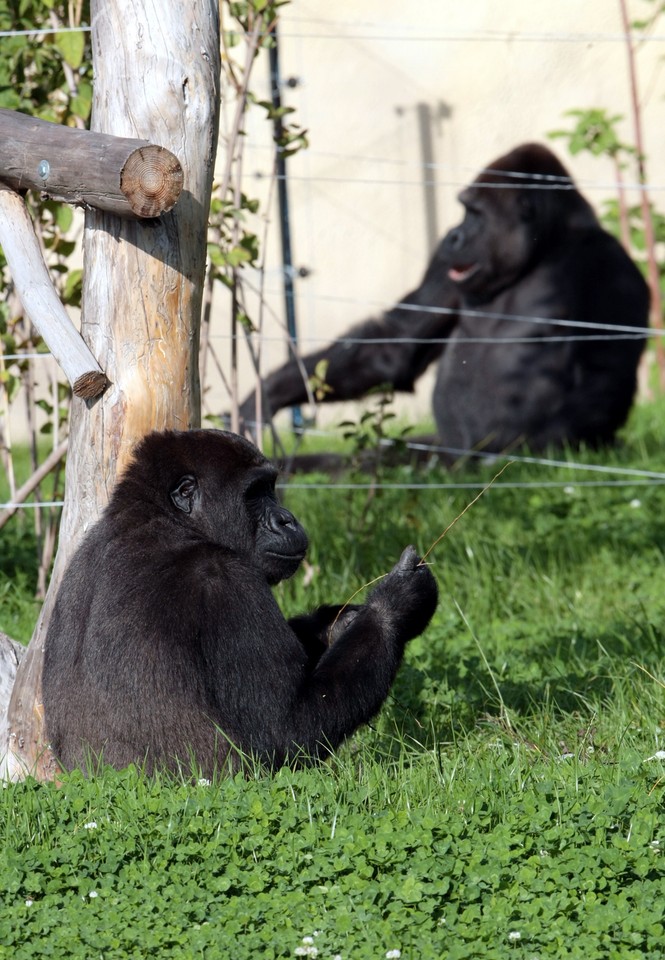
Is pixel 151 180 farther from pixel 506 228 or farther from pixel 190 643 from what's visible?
pixel 506 228

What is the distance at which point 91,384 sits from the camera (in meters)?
3.75

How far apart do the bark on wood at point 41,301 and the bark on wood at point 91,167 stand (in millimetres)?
116

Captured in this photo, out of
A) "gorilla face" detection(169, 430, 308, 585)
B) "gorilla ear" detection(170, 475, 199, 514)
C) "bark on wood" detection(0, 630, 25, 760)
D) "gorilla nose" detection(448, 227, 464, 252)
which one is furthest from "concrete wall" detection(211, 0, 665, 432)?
"gorilla ear" detection(170, 475, 199, 514)

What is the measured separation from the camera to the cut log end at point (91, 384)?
3.72 meters

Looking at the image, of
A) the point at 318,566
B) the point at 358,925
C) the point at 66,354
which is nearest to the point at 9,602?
the point at 318,566

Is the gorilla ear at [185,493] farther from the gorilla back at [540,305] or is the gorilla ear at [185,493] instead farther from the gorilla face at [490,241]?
the gorilla face at [490,241]

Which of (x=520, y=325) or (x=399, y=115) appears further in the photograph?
(x=399, y=115)

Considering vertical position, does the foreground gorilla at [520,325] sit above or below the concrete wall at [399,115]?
below

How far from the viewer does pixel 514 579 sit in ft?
20.0

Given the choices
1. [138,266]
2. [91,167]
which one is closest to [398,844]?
[138,266]

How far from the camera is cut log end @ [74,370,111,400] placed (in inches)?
146

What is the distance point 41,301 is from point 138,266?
0.31 metres

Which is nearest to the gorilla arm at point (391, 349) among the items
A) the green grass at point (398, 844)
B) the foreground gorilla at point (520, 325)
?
the foreground gorilla at point (520, 325)

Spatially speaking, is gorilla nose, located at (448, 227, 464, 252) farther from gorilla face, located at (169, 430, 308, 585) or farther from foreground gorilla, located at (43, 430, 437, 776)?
foreground gorilla, located at (43, 430, 437, 776)
